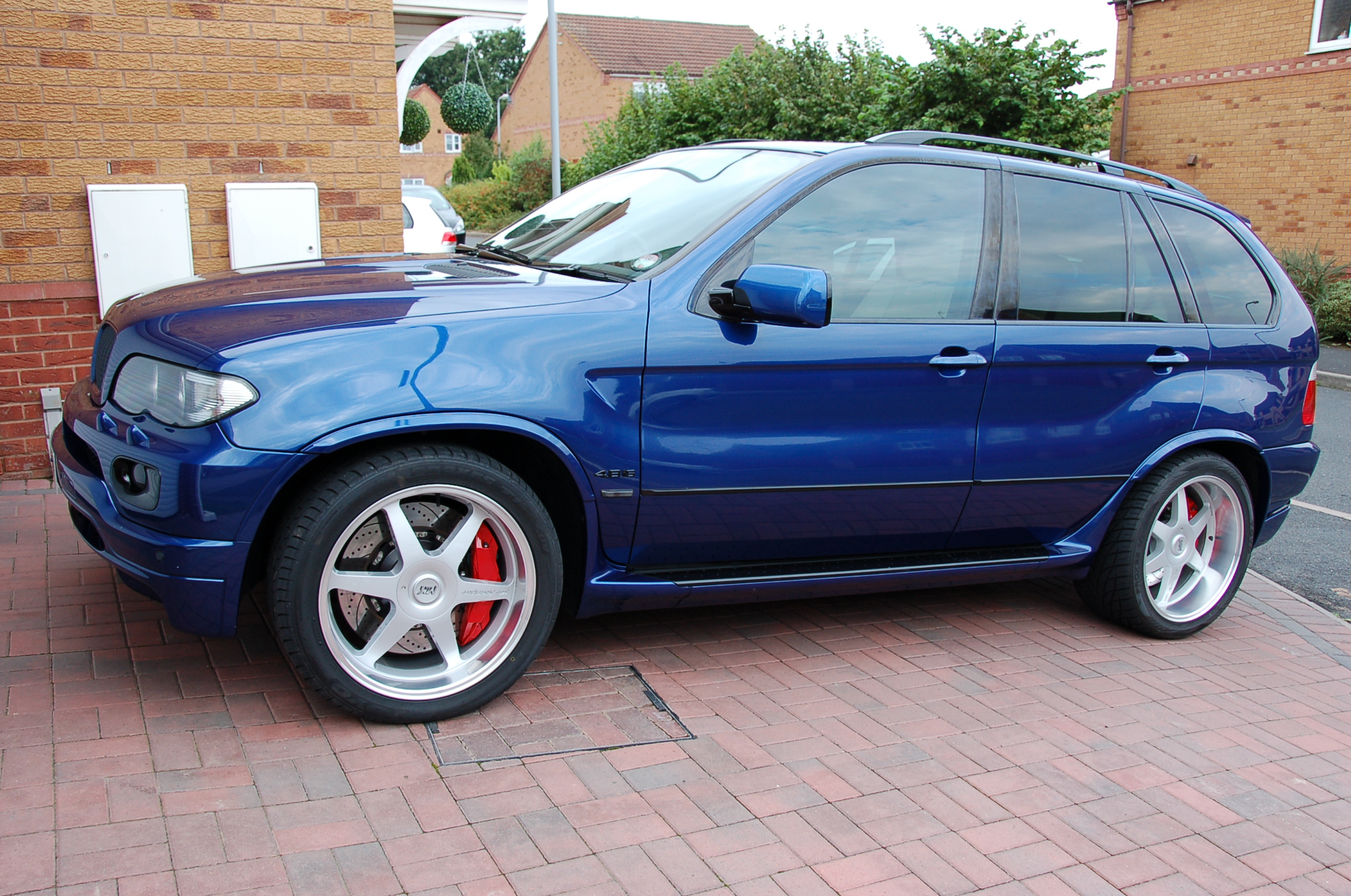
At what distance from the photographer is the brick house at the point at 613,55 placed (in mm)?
45250

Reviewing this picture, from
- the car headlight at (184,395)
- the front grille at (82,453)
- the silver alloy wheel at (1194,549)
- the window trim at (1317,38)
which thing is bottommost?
the silver alloy wheel at (1194,549)

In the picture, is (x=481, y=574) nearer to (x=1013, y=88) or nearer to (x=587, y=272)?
(x=587, y=272)

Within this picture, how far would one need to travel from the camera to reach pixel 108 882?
2479 millimetres

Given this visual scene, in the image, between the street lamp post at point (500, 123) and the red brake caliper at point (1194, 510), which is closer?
the red brake caliper at point (1194, 510)

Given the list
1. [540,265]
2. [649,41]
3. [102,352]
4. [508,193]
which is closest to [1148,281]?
[540,265]

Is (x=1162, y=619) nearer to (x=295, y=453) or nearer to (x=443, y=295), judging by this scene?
(x=443, y=295)

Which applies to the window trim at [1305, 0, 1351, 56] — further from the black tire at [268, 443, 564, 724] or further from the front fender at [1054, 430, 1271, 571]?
the black tire at [268, 443, 564, 724]

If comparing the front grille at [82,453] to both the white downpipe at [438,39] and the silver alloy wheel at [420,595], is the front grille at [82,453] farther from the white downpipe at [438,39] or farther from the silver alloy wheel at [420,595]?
the white downpipe at [438,39]

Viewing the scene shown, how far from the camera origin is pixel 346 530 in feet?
10.2

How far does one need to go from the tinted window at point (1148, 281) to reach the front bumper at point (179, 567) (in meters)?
3.40

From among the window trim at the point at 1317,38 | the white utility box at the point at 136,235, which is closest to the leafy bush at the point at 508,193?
the window trim at the point at 1317,38

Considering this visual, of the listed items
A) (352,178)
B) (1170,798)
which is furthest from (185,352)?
(352,178)

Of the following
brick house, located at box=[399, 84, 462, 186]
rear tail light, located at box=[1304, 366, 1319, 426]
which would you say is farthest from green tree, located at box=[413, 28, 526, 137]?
rear tail light, located at box=[1304, 366, 1319, 426]

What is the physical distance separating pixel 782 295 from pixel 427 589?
138 cm
